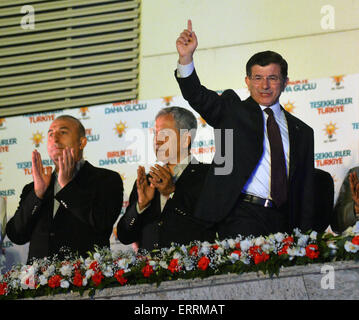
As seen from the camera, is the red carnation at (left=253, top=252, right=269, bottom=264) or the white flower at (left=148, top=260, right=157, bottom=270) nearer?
the red carnation at (left=253, top=252, right=269, bottom=264)

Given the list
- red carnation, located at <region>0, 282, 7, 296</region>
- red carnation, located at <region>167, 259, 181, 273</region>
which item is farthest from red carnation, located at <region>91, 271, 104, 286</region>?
red carnation, located at <region>0, 282, 7, 296</region>

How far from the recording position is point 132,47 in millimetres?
9797

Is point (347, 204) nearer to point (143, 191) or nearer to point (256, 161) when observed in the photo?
point (256, 161)

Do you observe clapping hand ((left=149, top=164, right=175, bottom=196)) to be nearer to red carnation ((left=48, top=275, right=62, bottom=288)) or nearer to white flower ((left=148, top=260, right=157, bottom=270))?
white flower ((left=148, top=260, right=157, bottom=270))

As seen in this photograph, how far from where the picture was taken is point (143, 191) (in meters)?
7.69

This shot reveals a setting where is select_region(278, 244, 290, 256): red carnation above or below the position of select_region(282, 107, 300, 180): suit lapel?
below

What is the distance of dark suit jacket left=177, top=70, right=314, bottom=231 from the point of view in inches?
279

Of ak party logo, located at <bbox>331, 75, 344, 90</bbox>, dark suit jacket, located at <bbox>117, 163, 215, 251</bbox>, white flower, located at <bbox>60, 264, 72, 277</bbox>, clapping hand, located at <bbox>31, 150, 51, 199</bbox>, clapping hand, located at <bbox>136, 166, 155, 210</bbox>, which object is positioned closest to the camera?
white flower, located at <bbox>60, 264, 72, 277</bbox>

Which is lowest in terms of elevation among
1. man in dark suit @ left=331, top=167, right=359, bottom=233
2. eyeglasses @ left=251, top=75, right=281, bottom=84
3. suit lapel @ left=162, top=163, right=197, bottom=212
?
man in dark suit @ left=331, top=167, right=359, bottom=233

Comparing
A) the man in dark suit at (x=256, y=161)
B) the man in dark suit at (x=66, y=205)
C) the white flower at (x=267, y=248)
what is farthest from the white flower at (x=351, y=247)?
the man in dark suit at (x=66, y=205)

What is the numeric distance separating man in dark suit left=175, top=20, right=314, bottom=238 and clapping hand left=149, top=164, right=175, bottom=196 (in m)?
0.43

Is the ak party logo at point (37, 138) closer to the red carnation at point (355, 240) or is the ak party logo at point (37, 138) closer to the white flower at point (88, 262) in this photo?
the white flower at point (88, 262)

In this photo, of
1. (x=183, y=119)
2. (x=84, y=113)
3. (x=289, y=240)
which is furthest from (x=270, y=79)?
(x=84, y=113)

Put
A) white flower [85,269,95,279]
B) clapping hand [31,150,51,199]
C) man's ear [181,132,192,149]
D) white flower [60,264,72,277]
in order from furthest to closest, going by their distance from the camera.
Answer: clapping hand [31,150,51,199]
man's ear [181,132,192,149]
white flower [60,264,72,277]
white flower [85,269,95,279]
